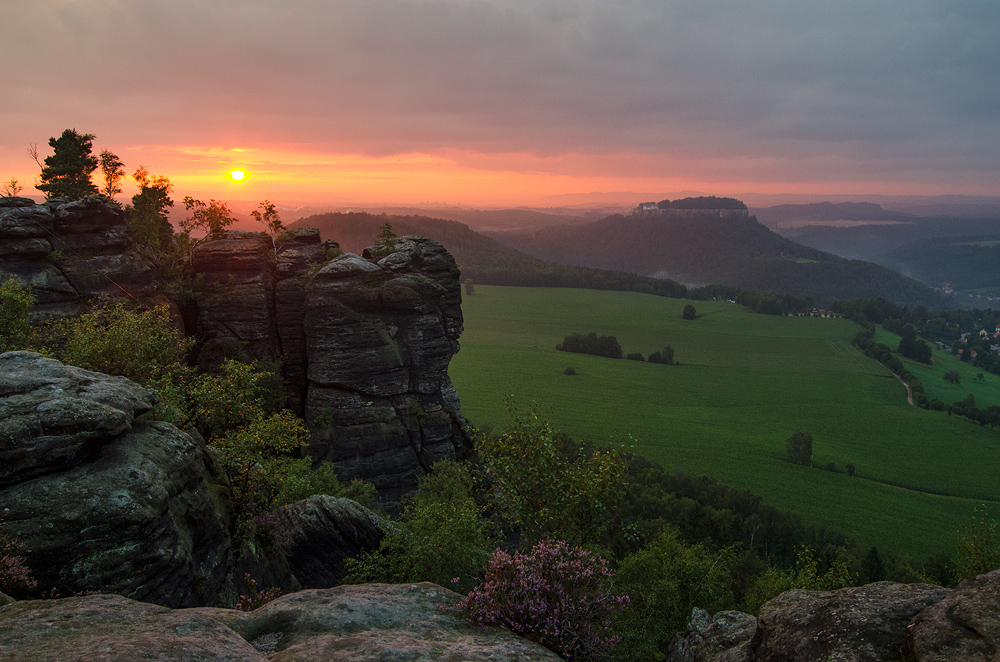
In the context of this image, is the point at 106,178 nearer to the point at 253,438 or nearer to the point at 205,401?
the point at 205,401

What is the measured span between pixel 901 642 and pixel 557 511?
31.7ft

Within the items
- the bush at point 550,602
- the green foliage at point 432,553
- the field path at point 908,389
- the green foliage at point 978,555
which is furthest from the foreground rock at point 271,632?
the field path at point 908,389

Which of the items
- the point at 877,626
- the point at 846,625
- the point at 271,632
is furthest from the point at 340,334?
the point at 877,626

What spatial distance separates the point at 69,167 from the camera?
45.5 m

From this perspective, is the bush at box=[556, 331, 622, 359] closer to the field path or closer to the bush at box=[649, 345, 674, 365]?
the bush at box=[649, 345, 674, 365]

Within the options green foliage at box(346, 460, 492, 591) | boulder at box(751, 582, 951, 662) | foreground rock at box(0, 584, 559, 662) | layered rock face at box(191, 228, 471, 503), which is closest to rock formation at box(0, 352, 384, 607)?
foreground rock at box(0, 584, 559, 662)

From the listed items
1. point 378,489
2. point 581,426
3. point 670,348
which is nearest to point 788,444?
point 581,426

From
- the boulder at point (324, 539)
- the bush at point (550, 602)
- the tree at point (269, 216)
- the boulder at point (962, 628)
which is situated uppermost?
the tree at point (269, 216)

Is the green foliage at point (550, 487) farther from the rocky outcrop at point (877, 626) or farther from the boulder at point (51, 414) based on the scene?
the boulder at point (51, 414)

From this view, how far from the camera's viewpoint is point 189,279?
4503 centimetres

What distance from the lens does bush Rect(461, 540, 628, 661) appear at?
11797 millimetres

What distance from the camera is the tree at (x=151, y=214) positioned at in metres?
44.2

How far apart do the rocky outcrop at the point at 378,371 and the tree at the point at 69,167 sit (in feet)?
73.6

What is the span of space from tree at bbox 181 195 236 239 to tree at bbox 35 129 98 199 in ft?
23.1
